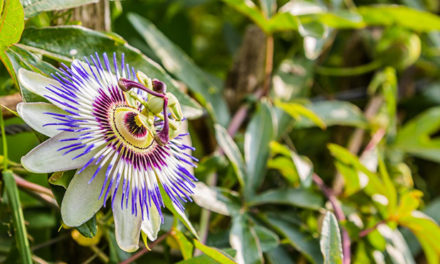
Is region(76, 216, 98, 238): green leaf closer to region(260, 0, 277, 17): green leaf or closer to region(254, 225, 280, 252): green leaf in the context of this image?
region(254, 225, 280, 252): green leaf

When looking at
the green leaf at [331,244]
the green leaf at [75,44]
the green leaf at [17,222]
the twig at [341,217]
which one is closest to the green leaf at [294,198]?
the twig at [341,217]

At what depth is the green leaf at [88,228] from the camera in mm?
612

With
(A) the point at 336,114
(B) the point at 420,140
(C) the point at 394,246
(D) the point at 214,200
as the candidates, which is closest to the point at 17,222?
(D) the point at 214,200

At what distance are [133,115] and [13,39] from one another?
19 cm

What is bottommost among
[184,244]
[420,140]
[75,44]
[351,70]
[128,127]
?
[420,140]

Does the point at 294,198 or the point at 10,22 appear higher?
the point at 10,22

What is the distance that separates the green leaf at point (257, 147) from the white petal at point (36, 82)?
0.48m

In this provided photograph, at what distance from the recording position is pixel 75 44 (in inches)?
29.8

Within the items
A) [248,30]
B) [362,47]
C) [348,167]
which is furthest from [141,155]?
[362,47]

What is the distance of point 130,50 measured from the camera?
2.56 feet

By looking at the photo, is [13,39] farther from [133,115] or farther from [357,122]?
[357,122]

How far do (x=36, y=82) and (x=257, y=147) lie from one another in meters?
0.54

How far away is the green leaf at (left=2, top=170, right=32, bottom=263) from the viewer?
0.66 meters

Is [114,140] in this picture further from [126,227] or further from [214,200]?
Result: [214,200]
